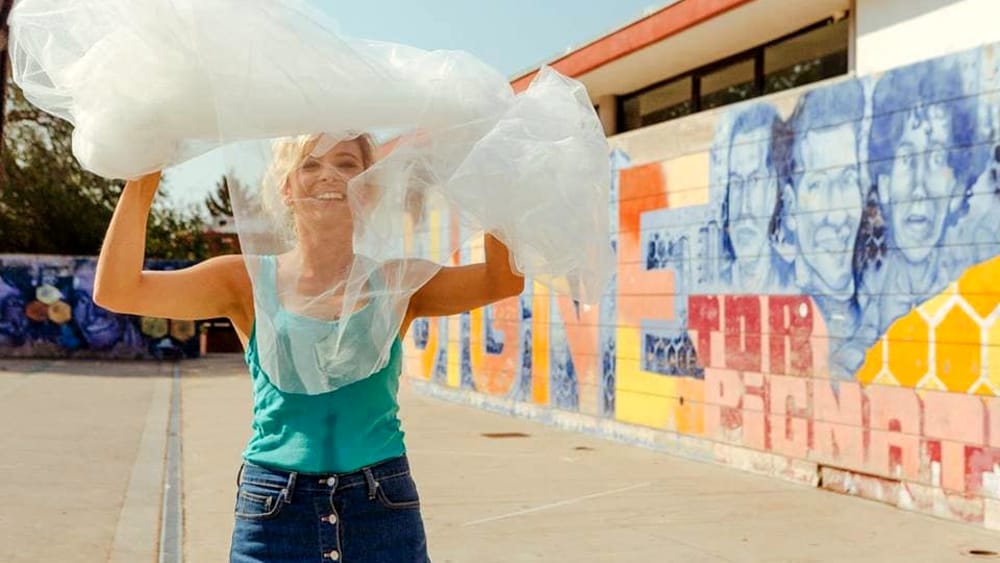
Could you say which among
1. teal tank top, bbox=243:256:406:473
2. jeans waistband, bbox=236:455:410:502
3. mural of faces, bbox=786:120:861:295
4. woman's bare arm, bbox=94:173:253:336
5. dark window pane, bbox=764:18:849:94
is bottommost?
jeans waistband, bbox=236:455:410:502

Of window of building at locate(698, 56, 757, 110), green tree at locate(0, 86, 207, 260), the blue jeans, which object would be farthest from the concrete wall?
green tree at locate(0, 86, 207, 260)

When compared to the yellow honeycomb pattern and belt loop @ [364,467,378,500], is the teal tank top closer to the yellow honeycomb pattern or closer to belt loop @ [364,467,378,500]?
belt loop @ [364,467,378,500]

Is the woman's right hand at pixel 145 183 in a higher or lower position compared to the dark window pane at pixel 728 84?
lower

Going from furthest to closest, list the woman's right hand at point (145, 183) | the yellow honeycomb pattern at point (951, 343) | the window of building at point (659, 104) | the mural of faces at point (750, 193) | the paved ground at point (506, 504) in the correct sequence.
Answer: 1. the window of building at point (659, 104)
2. the mural of faces at point (750, 193)
3. the yellow honeycomb pattern at point (951, 343)
4. the paved ground at point (506, 504)
5. the woman's right hand at point (145, 183)

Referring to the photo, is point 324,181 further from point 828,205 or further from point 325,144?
point 828,205

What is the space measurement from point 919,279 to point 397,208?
219 inches

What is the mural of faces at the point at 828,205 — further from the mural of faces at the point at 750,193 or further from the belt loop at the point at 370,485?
the belt loop at the point at 370,485

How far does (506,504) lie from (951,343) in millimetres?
2995

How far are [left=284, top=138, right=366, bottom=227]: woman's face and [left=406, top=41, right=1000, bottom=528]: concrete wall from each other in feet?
17.4

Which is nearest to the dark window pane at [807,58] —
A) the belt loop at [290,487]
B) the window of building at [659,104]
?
the window of building at [659,104]

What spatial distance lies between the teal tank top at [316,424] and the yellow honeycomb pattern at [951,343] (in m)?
5.25

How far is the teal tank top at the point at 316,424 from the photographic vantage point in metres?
2.20

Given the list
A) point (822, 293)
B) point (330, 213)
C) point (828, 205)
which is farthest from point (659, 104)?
point (330, 213)

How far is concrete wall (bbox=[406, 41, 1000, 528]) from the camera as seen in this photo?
6.70 metres
